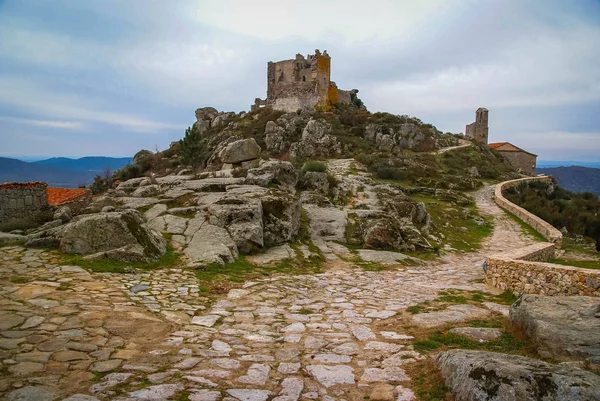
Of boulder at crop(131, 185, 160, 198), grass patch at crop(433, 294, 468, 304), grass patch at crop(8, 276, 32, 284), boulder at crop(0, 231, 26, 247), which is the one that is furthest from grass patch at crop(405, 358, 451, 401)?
boulder at crop(131, 185, 160, 198)

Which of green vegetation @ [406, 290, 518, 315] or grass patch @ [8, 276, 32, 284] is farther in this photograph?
green vegetation @ [406, 290, 518, 315]

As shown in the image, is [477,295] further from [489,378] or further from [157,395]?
[157,395]

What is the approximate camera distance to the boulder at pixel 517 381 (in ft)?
10.1

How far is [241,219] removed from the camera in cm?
1126

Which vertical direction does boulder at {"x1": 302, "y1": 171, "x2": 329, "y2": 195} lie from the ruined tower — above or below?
below

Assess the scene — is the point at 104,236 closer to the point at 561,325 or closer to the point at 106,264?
the point at 106,264

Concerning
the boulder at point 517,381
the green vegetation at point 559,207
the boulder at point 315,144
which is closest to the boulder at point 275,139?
the boulder at point 315,144

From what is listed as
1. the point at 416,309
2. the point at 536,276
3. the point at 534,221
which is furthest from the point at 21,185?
the point at 534,221

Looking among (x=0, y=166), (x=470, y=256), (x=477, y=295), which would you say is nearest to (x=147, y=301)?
(x=477, y=295)

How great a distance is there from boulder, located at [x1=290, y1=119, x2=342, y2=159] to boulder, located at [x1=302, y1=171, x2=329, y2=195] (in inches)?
751

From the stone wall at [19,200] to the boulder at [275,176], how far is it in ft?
26.8

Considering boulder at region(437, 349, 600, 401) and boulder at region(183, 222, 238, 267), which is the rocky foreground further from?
boulder at region(183, 222, 238, 267)

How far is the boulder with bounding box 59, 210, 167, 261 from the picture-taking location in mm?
8594

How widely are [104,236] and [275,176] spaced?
8.61 m
